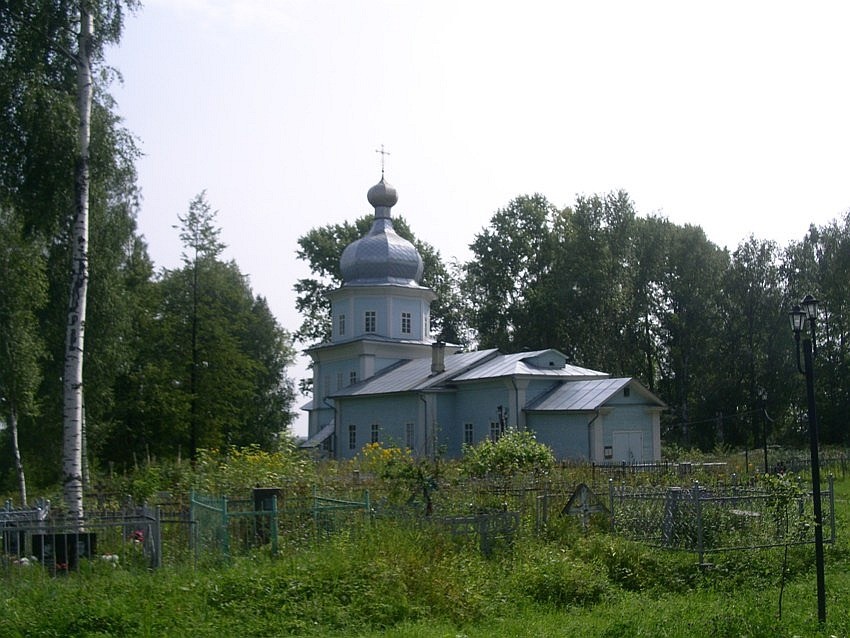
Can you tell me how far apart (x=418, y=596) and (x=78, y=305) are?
705 centimetres

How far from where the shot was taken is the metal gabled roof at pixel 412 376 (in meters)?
35.0

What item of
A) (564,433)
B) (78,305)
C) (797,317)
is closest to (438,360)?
(564,433)

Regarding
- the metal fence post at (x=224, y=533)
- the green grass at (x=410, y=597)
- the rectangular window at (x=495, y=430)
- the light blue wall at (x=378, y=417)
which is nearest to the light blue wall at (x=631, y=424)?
the rectangular window at (x=495, y=430)

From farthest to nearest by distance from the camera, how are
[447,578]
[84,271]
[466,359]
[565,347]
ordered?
1. [565,347]
2. [466,359]
3. [84,271]
4. [447,578]

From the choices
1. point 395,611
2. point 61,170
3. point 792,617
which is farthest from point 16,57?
point 792,617

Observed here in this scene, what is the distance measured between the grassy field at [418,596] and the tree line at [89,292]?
14.6 ft

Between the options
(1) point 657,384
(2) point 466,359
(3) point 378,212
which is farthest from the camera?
(1) point 657,384

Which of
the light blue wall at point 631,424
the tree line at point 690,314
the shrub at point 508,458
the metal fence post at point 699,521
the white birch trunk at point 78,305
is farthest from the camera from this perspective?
the tree line at point 690,314

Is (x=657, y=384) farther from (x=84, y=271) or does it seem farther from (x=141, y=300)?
(x=84, y=271)

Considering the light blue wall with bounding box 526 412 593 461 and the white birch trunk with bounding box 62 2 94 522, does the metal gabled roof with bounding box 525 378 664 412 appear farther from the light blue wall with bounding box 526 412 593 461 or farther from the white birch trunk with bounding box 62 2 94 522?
the white birch trunk with bounding box 62 2 94 522

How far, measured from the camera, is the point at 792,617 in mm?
10297

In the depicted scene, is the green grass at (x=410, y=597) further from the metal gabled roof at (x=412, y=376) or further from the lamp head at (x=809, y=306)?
the metal gabled roof at (x=412, y=376)

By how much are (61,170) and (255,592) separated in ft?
25.9

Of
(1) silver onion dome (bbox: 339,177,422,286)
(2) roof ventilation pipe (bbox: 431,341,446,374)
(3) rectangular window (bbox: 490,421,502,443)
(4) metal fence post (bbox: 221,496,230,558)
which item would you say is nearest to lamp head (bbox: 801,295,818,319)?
(4) metal fence post (bbox: 221,496,230,558)
